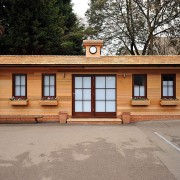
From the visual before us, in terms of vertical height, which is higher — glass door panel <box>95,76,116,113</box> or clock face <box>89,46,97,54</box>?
clock face <box>89,46,97,54</box>

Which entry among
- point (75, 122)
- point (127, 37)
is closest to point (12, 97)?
point (75, 122)

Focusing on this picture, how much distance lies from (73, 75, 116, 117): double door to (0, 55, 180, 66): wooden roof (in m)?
0.83

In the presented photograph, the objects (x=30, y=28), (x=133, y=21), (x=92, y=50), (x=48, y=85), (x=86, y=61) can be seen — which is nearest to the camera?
(x=86, y=61)

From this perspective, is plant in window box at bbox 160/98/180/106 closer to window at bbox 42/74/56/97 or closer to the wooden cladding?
the wooden cladding

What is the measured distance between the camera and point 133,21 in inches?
1212

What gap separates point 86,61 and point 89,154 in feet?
24.3

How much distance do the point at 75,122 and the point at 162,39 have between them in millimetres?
23427

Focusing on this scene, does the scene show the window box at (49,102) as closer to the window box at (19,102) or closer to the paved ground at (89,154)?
the window box at (19,102)

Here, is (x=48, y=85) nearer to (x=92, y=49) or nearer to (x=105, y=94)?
(x=105, y=94)

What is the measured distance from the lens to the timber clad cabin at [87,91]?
14.3 m

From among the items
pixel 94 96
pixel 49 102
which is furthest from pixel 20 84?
pixel 94 96

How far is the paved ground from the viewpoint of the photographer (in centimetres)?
611

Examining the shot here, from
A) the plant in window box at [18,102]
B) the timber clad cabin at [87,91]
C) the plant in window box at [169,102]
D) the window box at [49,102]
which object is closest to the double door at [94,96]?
the timber clad cabin at [87,91]

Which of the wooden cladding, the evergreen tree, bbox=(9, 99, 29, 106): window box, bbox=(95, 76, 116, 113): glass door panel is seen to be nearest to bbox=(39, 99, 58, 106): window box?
the wooden cladding
